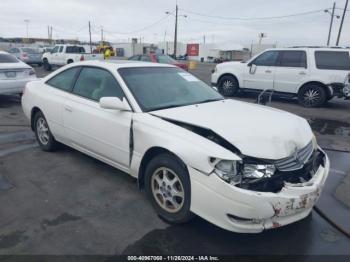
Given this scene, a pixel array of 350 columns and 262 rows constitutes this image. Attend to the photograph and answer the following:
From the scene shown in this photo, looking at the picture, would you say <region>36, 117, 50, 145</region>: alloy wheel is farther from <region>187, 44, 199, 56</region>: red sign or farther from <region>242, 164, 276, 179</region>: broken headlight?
<region>187, 44, 199, 56</region>: red sign

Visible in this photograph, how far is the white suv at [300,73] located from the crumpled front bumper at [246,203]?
7.82 meters

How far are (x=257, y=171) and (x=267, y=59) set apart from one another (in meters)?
8.83

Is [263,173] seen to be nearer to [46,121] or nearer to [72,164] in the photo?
[72,164]

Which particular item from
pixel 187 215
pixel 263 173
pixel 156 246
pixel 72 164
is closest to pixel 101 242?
pixel 156 246

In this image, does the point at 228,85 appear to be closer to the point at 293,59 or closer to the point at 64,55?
the point at 293,59

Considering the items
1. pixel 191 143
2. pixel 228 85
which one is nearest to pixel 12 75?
pixel 228 85

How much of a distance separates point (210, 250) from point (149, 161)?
3.60 feet

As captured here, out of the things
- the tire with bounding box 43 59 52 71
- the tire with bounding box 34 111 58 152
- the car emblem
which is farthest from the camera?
the tire with bounding box 43 59 52 71

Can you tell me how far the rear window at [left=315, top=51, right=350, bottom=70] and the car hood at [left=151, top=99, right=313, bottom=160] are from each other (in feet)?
23.1

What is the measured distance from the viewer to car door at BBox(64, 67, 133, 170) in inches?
142

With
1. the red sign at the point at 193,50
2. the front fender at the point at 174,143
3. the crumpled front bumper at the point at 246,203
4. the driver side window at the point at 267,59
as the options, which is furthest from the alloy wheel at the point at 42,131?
the red sign at the point at 193,50

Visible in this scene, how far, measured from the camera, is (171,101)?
377cm

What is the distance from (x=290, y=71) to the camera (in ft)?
33.4

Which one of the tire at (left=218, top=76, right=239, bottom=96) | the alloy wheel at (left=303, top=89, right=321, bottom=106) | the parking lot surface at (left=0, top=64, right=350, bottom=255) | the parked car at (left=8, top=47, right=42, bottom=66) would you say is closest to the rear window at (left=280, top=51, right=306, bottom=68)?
the alloy wheel at (left=303, top=89, right=321, bottom=106)
